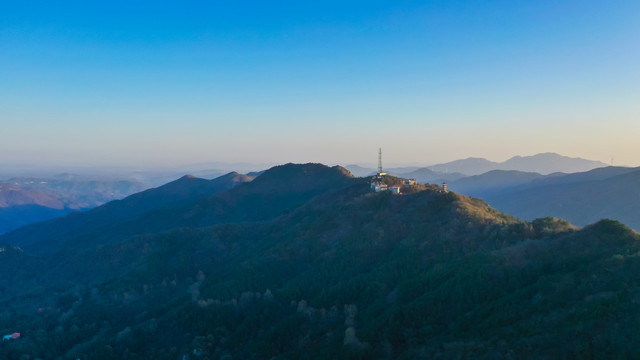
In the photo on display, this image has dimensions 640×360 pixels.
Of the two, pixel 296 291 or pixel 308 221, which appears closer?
pixel 296 291

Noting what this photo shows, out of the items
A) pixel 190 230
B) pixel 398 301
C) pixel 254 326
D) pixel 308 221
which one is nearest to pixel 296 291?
pixel 254 326

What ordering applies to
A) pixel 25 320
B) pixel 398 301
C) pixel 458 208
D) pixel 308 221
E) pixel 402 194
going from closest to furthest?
pixel 398 301 → pixel 458 208 → pixel 25 320 → pixel 402 194 → pixel 308 221

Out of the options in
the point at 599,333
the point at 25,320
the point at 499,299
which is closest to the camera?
the point at 599,333

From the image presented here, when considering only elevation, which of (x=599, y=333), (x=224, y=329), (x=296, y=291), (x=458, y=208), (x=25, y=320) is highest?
(x=458, y=208)

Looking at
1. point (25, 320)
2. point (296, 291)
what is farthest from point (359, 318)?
point (25, 320)

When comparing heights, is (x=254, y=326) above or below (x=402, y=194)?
below

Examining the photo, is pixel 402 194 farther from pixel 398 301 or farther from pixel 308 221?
pixel 398 301
